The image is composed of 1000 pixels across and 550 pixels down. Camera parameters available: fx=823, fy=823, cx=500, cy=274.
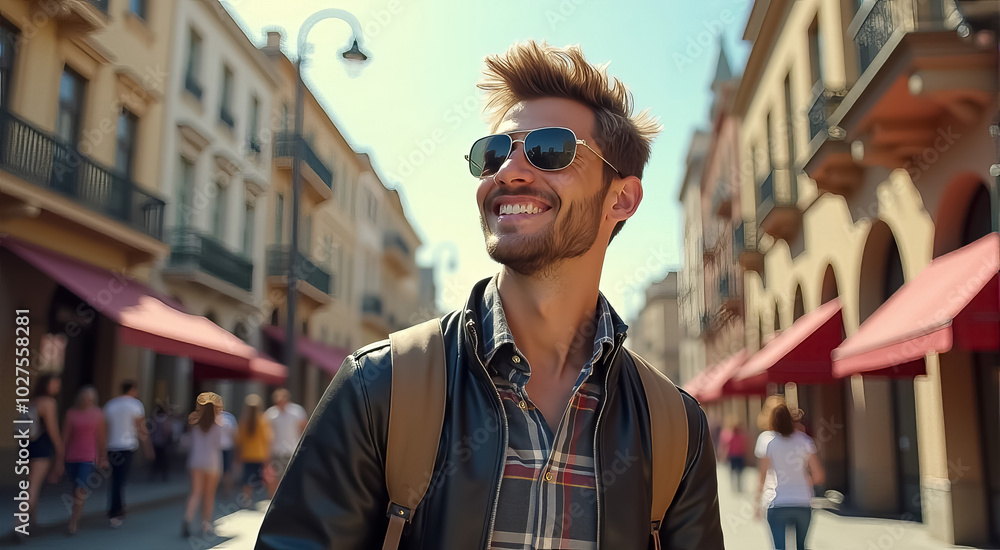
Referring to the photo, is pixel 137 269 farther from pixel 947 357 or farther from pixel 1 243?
pixel 947 357

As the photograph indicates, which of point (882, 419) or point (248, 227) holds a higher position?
point (248, 227)

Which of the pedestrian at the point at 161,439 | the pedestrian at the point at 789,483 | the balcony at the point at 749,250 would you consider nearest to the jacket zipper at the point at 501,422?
the pedestrian at the point at 789,483

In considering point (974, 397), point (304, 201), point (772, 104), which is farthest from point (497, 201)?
point (304, 201)

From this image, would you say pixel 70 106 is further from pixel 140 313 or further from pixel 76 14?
pixel 140 313

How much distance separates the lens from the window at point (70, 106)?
15234 mm

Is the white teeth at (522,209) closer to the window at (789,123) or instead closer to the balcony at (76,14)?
the balcony at (76,14)

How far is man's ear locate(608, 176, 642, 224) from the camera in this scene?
2277 millimetres

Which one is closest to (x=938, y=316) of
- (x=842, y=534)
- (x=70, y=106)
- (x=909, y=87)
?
(x=909, y=87)

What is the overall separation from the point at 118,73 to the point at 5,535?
10469mm

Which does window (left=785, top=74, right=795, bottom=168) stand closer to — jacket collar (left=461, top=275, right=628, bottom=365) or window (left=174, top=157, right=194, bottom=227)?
window (left=174, top=157, right=194, bottom=227)

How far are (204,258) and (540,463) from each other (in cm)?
1952

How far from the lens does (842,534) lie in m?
11.4

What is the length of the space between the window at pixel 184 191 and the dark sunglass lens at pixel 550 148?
783 inches

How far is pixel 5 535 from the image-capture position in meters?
9.47
